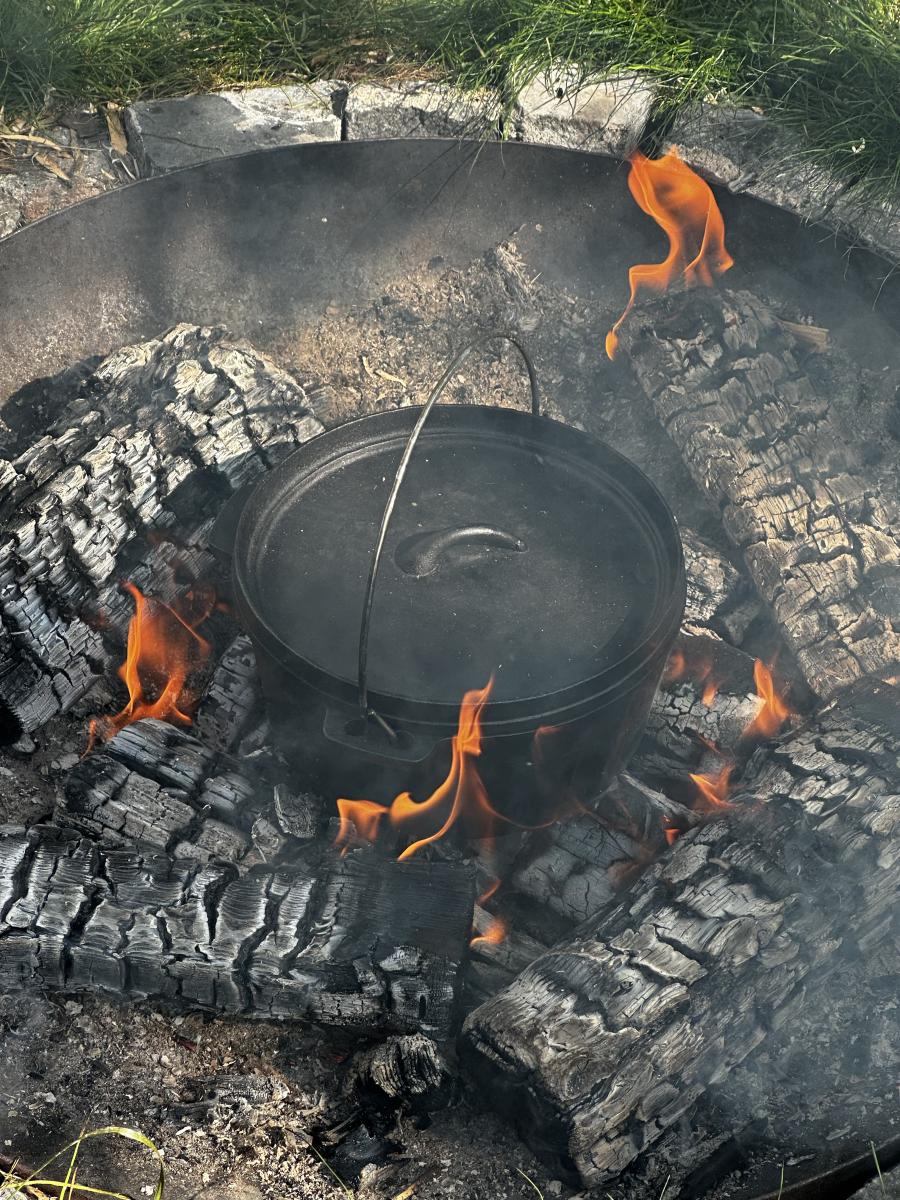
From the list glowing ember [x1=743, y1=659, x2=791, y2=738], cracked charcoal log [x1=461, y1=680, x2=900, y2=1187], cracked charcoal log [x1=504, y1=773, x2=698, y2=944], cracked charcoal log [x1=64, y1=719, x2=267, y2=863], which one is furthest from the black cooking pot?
glowing ember [x1=743, y1=659, x2=791, y2=738]

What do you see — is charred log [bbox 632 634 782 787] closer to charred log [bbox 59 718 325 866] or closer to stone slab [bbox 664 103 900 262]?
charred log [bbox 59 718 325 866]

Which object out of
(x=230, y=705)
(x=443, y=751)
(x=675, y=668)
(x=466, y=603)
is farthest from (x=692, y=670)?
(x=230, y=705)

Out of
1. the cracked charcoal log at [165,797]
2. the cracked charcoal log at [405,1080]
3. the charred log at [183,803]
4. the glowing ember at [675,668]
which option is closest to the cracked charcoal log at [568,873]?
the cracked charcoal log at [405,1080]

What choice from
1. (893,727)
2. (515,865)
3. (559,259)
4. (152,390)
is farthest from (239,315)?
(893,727)

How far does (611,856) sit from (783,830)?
1.47 ft

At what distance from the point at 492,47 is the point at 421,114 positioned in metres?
0.43

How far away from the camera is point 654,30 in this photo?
13.7ft

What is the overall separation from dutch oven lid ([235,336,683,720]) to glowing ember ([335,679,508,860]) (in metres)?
0.06

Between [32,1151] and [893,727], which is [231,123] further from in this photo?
[32,1151]

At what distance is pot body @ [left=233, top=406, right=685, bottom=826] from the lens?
91.5 inches

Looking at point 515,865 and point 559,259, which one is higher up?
point 559,259

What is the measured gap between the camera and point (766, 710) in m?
3.02

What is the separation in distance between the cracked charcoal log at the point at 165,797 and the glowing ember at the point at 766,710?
4.54 ft

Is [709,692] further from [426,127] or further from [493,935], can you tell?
[426,127]
